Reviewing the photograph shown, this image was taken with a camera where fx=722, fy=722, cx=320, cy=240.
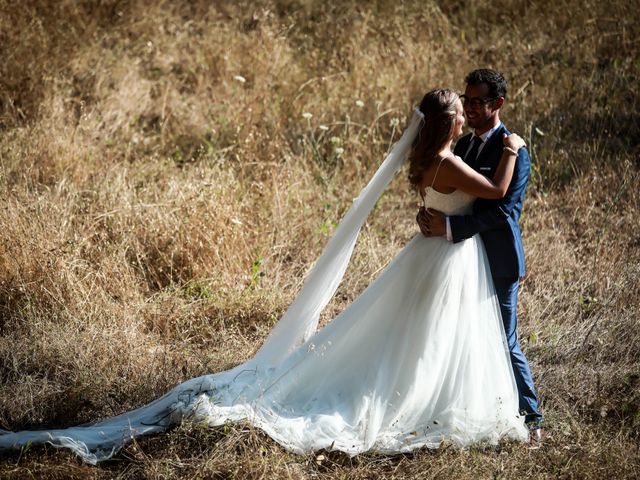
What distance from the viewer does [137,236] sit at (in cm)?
533

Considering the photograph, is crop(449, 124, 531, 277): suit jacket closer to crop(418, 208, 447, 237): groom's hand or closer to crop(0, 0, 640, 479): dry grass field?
crop(418, 208, 447, 237): groom's hand

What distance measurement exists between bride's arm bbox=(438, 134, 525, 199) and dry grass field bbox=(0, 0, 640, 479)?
1.26m

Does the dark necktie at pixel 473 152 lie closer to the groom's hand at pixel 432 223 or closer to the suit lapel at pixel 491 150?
the suit lapel at pixel 491 150

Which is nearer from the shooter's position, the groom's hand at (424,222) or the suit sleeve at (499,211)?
the suit sleeve at (499,211)

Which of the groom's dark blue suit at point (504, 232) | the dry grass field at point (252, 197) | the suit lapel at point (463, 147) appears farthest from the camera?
the dry grass field at point (252, 197)

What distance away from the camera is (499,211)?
3.44m

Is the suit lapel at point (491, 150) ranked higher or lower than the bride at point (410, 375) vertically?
higher

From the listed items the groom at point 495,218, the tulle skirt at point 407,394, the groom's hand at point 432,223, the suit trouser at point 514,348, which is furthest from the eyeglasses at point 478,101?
the suit trouser at point 514,348

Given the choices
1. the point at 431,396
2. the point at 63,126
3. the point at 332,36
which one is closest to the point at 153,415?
the point at 431,396

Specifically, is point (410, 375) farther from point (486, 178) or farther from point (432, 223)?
point (486, 178)

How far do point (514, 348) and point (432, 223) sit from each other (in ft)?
2.49

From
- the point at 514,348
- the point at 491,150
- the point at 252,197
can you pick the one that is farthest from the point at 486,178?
the point at 252,197

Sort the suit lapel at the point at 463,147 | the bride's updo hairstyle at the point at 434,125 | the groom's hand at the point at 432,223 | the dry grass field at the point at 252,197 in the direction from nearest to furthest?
the bride's updo hairstyle at the point at 434,125 < the groom's hand at the point at 432,223 < the suit lapel at the point at 463,147 < the dry grass field at the point at 252,197

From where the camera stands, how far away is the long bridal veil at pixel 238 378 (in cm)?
347
